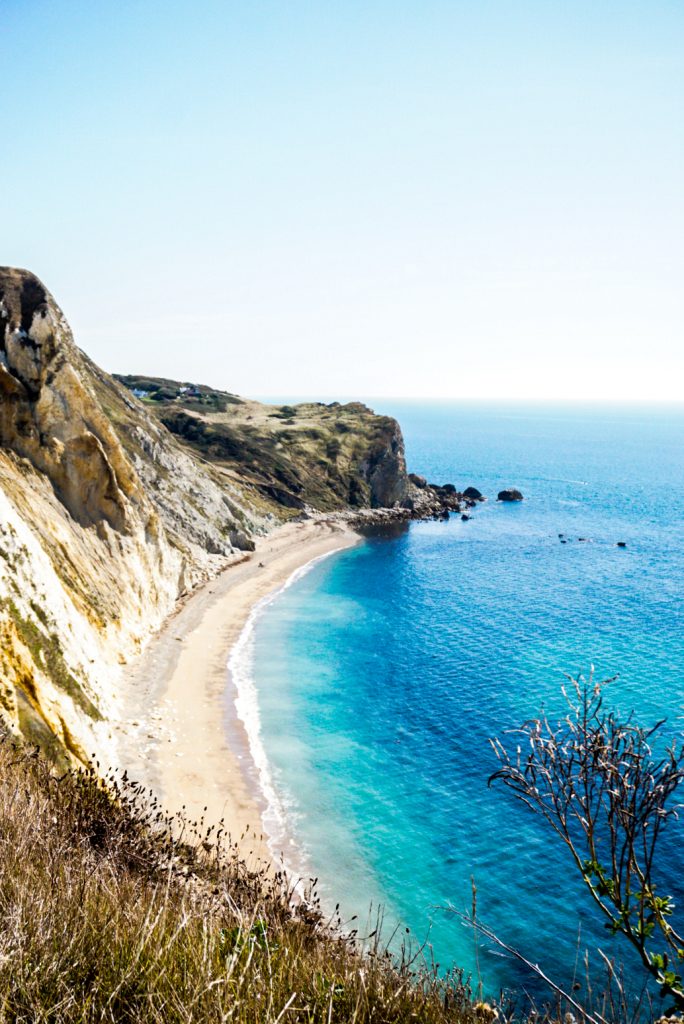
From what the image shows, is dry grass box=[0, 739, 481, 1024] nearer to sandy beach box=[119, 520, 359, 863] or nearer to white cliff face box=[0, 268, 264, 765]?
sandy beach box=[119, 520, 359, 863]

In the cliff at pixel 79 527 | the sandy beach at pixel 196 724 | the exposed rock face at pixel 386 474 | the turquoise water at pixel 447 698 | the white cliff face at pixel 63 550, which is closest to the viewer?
the turquoise water at pixel 447 698

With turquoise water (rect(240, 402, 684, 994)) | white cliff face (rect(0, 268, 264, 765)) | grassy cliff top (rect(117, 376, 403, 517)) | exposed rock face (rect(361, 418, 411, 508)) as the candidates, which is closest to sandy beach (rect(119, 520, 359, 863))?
white cliff face (rect(0, 268, 264, 765))

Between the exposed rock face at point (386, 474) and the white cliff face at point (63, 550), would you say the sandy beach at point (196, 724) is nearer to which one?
the white cliff face at point (63, 550)

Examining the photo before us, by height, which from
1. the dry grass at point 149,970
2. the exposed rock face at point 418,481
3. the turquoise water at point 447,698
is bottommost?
the turquoise water at point 447,698

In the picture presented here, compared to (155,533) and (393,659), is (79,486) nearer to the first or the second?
(155,533)

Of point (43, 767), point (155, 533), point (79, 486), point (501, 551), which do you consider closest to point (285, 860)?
point (43, 767)

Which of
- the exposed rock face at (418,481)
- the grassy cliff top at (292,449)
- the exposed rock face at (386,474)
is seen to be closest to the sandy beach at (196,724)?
the grassy cliff top at (292,449)

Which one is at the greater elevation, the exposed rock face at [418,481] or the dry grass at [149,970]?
the dry grass at [149,970]

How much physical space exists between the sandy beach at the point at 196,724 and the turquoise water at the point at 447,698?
1830 mm

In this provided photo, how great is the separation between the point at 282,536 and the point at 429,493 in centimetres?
4189

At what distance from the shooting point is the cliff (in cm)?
2592

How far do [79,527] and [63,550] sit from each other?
4036mm

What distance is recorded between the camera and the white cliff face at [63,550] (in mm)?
25094

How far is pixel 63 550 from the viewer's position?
121ft
